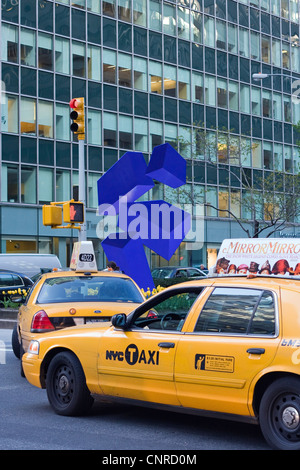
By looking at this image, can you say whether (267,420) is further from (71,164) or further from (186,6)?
(186,6)

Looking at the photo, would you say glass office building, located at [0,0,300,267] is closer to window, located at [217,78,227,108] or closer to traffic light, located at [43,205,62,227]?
window, located at [217,78,227,108]

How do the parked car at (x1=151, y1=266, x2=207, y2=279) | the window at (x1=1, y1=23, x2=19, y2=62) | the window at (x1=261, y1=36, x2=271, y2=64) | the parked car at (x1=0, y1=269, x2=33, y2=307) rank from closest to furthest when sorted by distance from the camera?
the parked car at (x1=0, y1=269, x2=33, y2=307) < the parked car at (x1=151, y1=266, x2=207, y2=279) < the window at (x1=1, y1=23, x2=19, y2=62) < the window at (x1=261, y1=36, x2=271, y2=64)

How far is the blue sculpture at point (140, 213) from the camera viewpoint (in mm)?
22438

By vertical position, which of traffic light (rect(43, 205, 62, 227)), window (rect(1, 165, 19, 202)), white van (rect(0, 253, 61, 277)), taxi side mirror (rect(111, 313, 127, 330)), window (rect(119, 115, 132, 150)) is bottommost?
taxi side mirror (rect(111, 313, 127, 330))

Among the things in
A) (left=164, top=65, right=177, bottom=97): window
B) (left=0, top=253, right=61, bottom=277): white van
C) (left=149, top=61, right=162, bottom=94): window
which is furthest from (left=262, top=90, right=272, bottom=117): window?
Result: (left=0, top=253, right=61, bottom=277): white van

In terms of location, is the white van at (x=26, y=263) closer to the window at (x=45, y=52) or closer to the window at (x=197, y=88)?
the window at (x=45, y=52)

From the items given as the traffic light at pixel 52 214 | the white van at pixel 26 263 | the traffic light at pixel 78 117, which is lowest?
the white van at pixel 26 263

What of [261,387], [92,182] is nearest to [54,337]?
A: [261,387]

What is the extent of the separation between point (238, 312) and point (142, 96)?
4432 cm

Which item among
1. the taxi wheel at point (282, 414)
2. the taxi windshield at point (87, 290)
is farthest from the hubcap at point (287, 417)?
the taxi windshield at point (87, 290)

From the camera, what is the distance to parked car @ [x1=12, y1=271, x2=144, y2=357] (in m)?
10.5

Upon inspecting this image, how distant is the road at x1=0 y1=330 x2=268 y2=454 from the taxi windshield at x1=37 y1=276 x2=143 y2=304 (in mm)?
→ 1819

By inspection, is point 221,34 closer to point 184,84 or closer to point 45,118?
point 184,84

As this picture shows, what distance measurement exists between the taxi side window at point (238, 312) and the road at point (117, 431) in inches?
38.5
